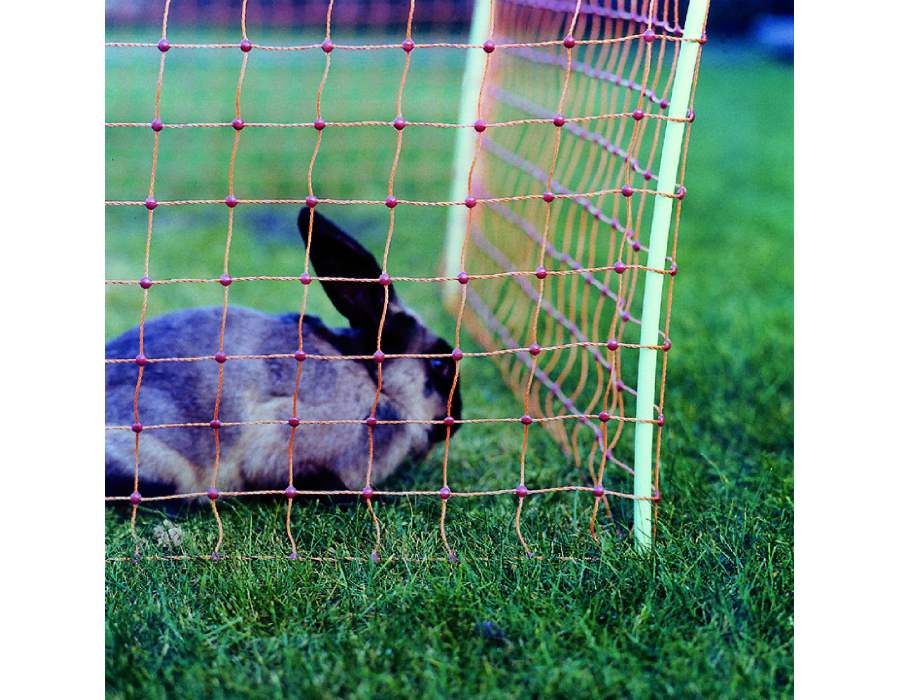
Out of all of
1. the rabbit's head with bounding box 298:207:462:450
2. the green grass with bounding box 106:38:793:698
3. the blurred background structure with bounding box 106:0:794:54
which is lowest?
the green grass with bounding box 106:38:793:698

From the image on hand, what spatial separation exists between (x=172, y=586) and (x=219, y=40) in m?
8.75

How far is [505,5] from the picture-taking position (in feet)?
15.5

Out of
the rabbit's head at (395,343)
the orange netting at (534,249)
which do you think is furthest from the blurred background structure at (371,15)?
the rabbit's head at (395,343)

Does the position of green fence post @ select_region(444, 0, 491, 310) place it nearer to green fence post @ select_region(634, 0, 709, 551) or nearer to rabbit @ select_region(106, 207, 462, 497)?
rabbit @ select_region(106, 207, 462, 497)

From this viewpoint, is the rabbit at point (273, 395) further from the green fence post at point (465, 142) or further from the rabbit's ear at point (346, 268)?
the green fence post at point (465, 142)

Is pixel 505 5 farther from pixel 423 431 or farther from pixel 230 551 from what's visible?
pixel 230 551

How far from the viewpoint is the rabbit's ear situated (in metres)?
2.58

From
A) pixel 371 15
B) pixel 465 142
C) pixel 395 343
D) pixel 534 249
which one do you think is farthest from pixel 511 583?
pixel 371 15

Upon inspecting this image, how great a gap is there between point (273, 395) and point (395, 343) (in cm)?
39

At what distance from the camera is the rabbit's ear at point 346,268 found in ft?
8.46

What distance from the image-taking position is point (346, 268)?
2.63 meters

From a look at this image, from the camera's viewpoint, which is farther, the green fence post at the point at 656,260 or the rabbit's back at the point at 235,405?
the rabbit's back at the point at 235,405

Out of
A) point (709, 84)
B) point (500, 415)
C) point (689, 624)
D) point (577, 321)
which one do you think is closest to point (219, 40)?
point (709, 84)

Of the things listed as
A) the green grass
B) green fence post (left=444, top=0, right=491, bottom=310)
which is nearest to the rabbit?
the green grass
